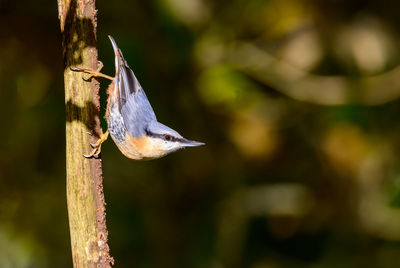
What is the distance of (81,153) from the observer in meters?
2.03

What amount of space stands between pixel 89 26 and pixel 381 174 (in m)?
3.32

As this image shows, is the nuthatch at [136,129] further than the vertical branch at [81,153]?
Yes

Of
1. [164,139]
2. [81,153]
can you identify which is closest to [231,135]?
[164,139]

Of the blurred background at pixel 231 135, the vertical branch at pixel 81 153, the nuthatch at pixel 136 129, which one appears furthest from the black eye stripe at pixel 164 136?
the blurred background at pixel 231 135

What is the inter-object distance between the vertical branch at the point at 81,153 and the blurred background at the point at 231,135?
1844mm

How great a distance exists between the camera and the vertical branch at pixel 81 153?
2.02 metres

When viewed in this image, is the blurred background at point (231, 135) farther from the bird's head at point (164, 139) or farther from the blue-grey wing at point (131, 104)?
the bird's head at point (164, 139)

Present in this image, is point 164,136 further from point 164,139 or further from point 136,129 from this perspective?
point 136,129

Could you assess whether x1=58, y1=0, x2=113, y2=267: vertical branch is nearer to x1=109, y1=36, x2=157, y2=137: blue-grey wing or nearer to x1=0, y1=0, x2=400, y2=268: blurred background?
x1=109, y1=36, x2=157, y2=137: blue-grey wing

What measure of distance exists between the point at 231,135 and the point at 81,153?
2685mm

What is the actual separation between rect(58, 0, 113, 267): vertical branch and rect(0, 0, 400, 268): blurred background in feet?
6.05

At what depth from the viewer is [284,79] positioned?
171 inches

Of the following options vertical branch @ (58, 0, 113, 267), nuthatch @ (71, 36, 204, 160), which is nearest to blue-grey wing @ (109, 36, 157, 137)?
nuthatch @ (71, 36, 204, 160)

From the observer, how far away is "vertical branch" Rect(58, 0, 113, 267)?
202cm
